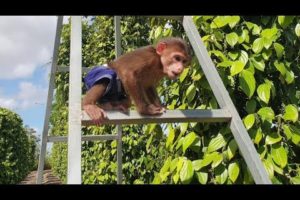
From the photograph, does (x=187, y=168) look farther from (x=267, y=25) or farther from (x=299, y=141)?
(x=267, y=25)

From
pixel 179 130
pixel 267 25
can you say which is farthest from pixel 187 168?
pixel 267 25

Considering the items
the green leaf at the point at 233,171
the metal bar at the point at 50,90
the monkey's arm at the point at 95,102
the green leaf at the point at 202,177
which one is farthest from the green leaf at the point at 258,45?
the metal bar at the point at 50,90

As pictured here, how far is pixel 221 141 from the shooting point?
8.40 feet

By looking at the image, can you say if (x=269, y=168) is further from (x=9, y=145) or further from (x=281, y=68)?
(x=9, y=145)

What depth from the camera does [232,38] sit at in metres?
2.70

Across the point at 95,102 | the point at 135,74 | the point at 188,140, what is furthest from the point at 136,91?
the point at 188,140

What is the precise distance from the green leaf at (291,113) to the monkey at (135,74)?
62 centimetres

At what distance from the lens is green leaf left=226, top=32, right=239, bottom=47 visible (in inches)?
106

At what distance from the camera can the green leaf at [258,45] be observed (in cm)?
265

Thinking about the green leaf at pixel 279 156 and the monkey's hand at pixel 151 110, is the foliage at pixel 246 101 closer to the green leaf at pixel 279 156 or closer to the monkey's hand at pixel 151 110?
the green leaf at pixel 279 156

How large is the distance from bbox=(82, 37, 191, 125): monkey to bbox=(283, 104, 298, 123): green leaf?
0.62m

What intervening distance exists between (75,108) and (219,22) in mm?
1303

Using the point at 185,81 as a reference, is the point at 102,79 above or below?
below
